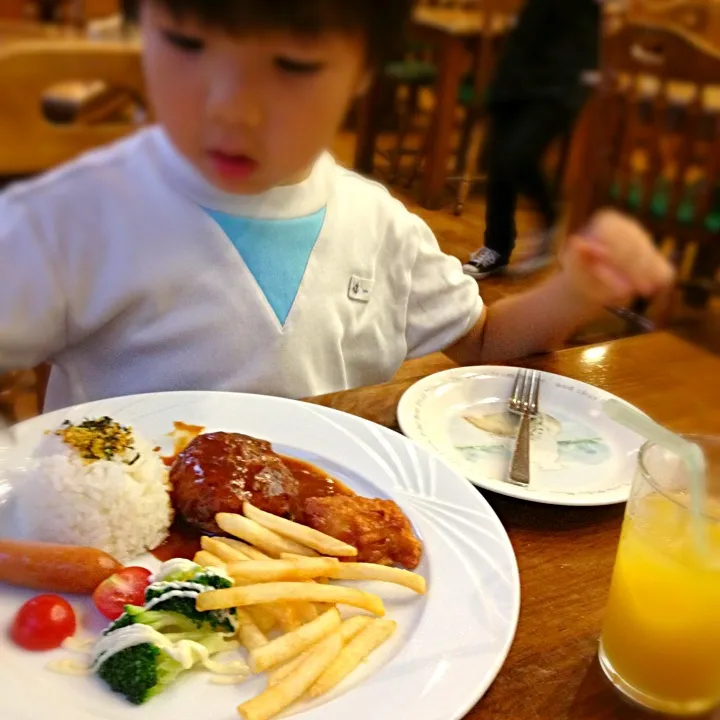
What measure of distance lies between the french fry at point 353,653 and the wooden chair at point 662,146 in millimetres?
250

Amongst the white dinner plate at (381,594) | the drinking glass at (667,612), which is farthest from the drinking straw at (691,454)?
the white dinner plate at (381,594)

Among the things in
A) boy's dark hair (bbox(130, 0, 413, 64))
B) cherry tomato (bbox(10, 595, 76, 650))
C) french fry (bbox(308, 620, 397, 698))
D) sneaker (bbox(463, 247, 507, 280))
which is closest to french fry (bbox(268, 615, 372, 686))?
french fry (bbox(308, 620, 397, 698))

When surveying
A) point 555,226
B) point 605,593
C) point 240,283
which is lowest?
point 605,593

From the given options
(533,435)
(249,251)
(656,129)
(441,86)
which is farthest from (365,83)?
(533,435)

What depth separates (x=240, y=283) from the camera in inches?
23.1

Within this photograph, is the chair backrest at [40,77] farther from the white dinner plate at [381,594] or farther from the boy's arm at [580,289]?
the white dinner plate at [381,594]

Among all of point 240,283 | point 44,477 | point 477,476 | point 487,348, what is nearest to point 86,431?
point 44,477

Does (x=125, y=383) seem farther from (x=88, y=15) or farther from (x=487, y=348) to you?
(x=88, y=15)

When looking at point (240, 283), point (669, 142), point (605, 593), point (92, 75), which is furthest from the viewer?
point (240, 283)

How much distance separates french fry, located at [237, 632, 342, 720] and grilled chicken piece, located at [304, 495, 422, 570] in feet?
0.30

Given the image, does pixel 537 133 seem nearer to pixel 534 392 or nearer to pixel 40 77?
pixel 40 77

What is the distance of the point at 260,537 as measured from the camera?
0.50 m

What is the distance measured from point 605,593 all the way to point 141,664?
11.2 inches

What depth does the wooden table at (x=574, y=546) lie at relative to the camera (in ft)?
1.33
